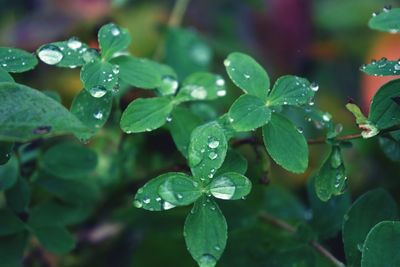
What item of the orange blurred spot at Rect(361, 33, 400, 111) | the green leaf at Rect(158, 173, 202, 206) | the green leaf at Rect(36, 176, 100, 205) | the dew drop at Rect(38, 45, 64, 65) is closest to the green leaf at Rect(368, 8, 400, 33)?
the green leaf at Rect(158, 173, 202, 206)

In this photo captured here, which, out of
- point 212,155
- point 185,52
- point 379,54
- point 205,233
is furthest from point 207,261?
point 379,54

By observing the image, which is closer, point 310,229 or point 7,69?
point 7,69

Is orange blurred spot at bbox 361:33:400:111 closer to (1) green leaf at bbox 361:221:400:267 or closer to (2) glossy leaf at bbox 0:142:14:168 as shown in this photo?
(1) green leaf at bbox 361:221:400:267

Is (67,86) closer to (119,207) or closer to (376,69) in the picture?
(119,207)

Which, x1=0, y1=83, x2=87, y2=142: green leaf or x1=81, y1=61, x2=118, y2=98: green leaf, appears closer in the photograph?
x1=0, y1=83, x2=87, y2=142: green leaf

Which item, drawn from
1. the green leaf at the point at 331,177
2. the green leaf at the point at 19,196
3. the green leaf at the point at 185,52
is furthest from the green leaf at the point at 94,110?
the green leaf at the point at 185,52

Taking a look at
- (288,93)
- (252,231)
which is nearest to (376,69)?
(288,93)

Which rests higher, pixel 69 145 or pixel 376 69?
pixel 376 69

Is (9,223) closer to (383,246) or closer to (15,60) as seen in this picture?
(15,60)
